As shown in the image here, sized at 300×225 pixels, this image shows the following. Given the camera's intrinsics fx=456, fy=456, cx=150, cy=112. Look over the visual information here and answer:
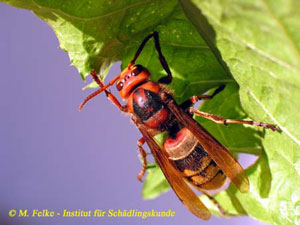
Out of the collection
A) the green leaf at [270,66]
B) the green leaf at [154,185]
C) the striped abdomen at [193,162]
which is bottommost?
the green leaf at [154,185]

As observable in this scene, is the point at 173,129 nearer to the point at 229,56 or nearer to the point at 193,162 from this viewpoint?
the point at 193,162

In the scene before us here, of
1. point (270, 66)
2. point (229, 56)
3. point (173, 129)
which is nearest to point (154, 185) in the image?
point (173, 129)

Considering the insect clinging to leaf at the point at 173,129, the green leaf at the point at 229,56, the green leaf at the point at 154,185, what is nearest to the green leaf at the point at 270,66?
the green leaf at the point at 229,56

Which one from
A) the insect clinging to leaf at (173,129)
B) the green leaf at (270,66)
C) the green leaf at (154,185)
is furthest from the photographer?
the green leaf at (154,185)

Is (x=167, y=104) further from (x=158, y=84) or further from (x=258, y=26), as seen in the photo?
(x=258, y=26)

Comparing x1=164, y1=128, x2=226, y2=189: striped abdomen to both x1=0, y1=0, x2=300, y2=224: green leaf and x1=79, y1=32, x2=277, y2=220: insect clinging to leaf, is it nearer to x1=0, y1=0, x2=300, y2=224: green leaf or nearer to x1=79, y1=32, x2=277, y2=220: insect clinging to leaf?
x1=79, y1=32, x2=277, y2=220: insect clinging to leaf

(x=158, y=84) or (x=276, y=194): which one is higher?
(x=158, y=84)

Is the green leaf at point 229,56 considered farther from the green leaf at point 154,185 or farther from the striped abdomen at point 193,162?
the green leaf at point 154,185

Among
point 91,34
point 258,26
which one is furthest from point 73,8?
point 258,26
